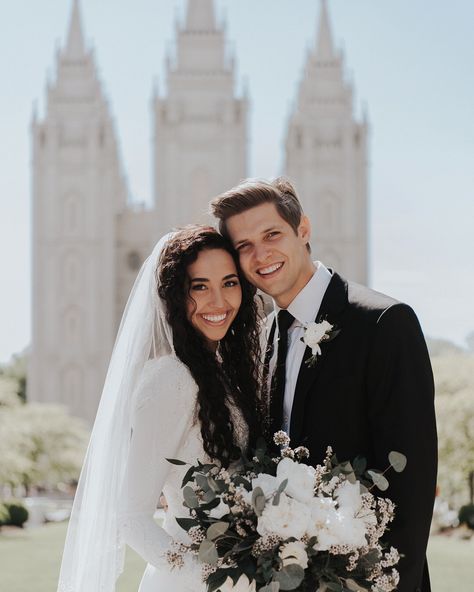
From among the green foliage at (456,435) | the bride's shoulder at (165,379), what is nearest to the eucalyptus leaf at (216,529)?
the bride's shoulder at (165,379)

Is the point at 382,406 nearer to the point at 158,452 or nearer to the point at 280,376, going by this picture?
the point at 280,376

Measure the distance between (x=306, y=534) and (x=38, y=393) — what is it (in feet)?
135

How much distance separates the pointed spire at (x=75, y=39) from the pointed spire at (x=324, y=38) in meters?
12.0

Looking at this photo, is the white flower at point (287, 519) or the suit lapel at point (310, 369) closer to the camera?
the white flower at point (287, 519)

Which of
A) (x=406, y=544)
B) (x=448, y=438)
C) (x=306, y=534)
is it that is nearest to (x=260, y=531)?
(x=306, y=534)

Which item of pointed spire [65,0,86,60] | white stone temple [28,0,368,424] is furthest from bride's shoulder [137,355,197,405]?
pointed spire [65,0,86,60]

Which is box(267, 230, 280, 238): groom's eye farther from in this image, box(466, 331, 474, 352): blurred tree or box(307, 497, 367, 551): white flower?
box(466, 331, 474, 352): blurred tree

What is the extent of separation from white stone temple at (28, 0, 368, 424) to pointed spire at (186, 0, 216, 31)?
0.16 ft

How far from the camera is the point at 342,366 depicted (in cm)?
278

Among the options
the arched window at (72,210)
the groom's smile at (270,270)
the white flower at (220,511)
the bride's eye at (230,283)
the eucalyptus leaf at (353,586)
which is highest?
the groom's smile at (270,270)

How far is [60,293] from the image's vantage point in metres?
43.9

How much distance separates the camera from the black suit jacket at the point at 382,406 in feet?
Answer: 8.64

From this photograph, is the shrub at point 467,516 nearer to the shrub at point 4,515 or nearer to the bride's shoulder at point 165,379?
the shrub at point 4,515

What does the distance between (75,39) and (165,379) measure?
46.3 m
